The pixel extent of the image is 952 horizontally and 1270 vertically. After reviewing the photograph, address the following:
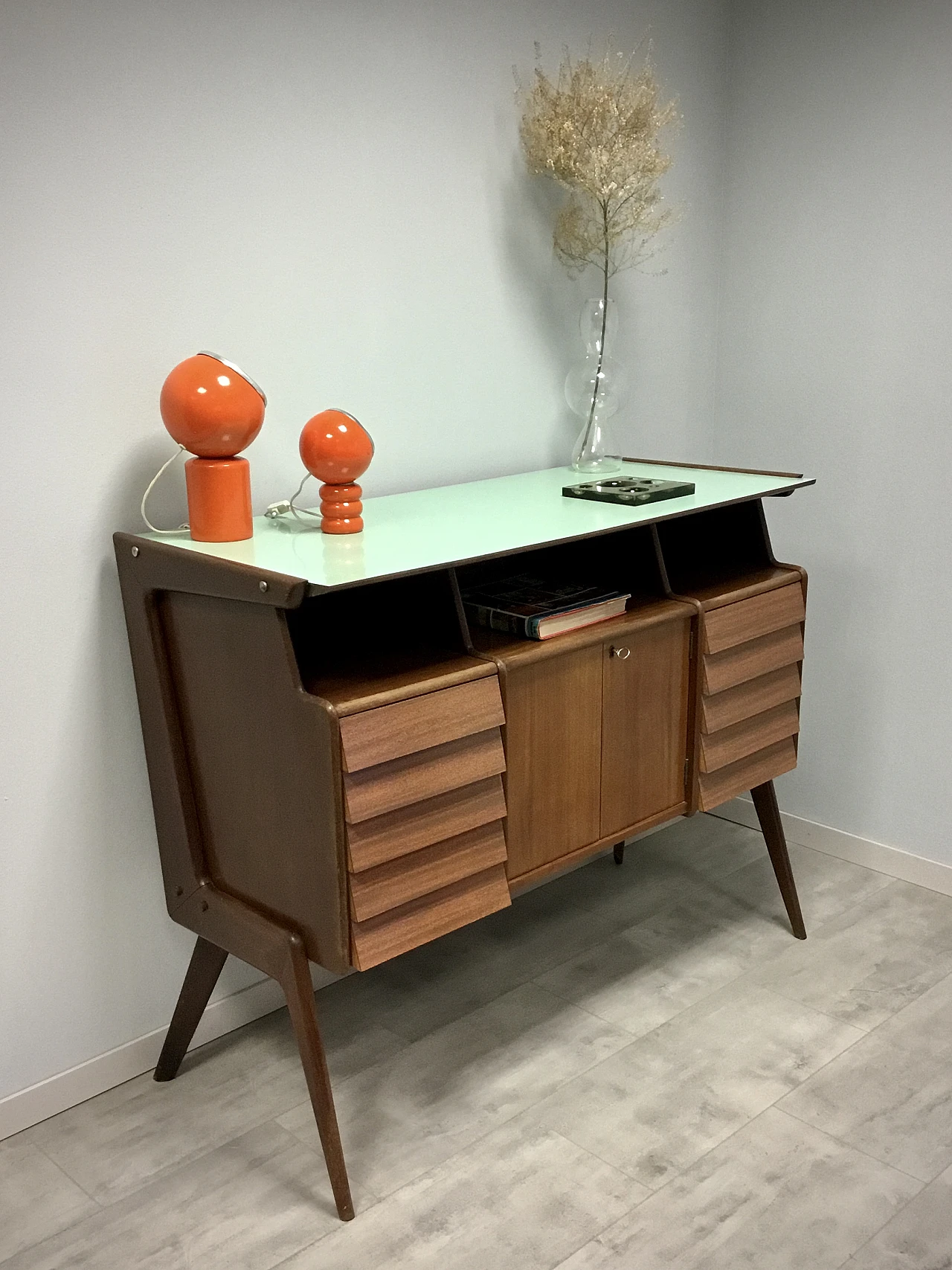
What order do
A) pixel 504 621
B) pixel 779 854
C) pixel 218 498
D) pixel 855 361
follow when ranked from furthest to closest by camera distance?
pixel 855 361 < pixel 779 854 < pixel 504 621 < pixel 218 498

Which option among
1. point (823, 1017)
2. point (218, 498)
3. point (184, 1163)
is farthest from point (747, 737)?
point (184, 1163)

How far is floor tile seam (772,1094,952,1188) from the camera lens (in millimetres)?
1805

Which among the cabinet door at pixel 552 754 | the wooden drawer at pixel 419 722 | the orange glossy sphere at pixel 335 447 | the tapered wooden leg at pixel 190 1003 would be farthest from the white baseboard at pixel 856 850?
the orange glossy sphere at pixel 335 447

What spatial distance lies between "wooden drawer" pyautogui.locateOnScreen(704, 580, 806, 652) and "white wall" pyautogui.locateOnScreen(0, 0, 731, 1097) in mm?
609

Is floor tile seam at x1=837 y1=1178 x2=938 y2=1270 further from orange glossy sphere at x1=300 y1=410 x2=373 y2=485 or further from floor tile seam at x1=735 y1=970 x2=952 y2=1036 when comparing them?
orange glossy sphere at x1=300 y1=410 x2=373 y2=485

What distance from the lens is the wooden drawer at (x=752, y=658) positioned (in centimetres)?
214

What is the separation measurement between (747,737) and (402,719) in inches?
35.2

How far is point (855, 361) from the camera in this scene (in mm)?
2652

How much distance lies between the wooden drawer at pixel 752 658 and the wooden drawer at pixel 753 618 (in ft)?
0.05

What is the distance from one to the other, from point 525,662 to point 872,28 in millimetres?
1647

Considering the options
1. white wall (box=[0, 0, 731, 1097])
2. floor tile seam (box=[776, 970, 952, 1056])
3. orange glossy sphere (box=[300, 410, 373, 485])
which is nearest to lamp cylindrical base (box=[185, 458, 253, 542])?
orange glossy sphere (box=[300, 410, 373, 485])

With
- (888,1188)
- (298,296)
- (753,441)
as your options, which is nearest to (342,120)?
(298,296)

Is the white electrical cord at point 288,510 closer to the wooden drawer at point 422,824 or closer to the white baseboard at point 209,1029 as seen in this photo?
the wooden drawer at point 422,824

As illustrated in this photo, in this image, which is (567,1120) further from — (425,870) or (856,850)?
(856,850)
